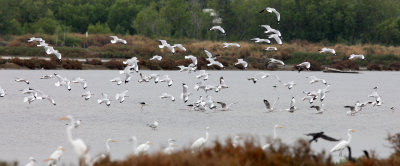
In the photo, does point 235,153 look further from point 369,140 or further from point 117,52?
point 117,52

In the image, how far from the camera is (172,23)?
82.4 metres

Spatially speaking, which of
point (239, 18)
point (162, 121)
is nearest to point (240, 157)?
point (162, 121)

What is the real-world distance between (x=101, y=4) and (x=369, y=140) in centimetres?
7413

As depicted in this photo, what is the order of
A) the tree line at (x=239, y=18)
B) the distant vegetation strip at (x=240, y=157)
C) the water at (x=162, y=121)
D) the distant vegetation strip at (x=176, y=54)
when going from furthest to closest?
the tree line at (x=239, y=18) → the distant vegetation strip at (x=176, y=54) → the water at (x=162, y=121) → the distant vegetation strip at (x=240, y=157)

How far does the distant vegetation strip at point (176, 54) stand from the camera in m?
60.5

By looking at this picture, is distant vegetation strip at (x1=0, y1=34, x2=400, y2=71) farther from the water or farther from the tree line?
the water

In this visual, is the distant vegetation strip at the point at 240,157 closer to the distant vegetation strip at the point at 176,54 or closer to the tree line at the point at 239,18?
the distant vegetation strip at the point at 176,54

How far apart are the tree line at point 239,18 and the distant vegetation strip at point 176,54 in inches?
314

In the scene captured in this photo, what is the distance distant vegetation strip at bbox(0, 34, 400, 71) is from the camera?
198 ft

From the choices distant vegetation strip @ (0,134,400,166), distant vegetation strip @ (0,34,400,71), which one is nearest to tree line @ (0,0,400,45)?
distant vegetation strip @ (0,34,400,71)

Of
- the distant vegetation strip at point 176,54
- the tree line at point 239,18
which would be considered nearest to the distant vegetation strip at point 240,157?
the distant vegetation strip at point 176,54

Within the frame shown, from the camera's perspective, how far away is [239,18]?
86250mm

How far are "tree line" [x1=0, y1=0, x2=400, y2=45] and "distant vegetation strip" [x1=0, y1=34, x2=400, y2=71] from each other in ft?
26.2

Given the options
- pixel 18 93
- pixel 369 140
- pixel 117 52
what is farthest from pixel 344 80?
pixel 369 140
